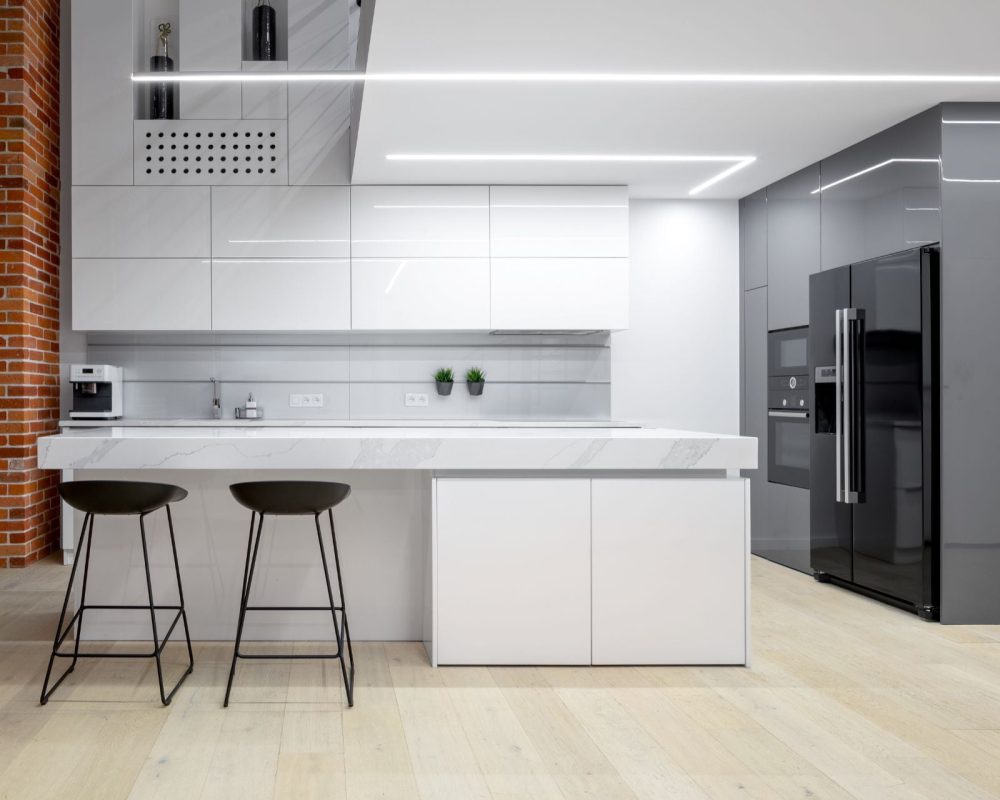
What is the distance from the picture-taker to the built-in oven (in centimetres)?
497

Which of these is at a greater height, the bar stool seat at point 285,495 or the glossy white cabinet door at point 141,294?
the glossy white cabinet door at point 141,294

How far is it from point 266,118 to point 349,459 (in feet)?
10.2

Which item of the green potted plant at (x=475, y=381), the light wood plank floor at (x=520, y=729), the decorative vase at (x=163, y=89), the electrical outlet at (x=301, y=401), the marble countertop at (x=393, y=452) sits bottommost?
the light wood plank floor at (x=520, y=729)

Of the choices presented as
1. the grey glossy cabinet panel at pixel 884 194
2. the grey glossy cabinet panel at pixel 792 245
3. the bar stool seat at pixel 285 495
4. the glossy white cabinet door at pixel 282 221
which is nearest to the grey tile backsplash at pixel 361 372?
the glossy white cabinet door at pixel 282 221

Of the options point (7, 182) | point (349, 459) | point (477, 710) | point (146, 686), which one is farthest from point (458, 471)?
point (7, 182)

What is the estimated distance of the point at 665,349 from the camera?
5.81 m

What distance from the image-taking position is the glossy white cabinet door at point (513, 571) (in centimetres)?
313

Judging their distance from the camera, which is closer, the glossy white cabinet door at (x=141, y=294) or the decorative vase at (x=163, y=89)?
the glossy white cabinet door at (x=141, y=294)

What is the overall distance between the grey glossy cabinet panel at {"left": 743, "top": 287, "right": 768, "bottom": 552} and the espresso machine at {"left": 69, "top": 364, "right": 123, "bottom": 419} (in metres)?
4.18

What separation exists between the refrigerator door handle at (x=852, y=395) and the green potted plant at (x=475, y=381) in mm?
2321

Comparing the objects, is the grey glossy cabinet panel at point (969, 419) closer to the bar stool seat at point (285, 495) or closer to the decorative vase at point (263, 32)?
the bar stool seat at point (285, 495)

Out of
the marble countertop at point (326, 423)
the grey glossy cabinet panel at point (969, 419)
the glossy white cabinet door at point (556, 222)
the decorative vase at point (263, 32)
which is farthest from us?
the decorative vase at point (263, 32)

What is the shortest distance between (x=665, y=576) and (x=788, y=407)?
7.79 feet

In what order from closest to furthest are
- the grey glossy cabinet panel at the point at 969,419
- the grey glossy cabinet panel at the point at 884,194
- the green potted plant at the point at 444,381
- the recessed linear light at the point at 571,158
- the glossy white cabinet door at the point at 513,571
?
the glossy white cabinet door at the point at 513,571
the grey glossy cabinet panel at the point at 969,419
the grey glossy cabinet panel at the point at 884,194
the recessed linear light at the point at 571,158
the green potted plant at the point at 444,381
